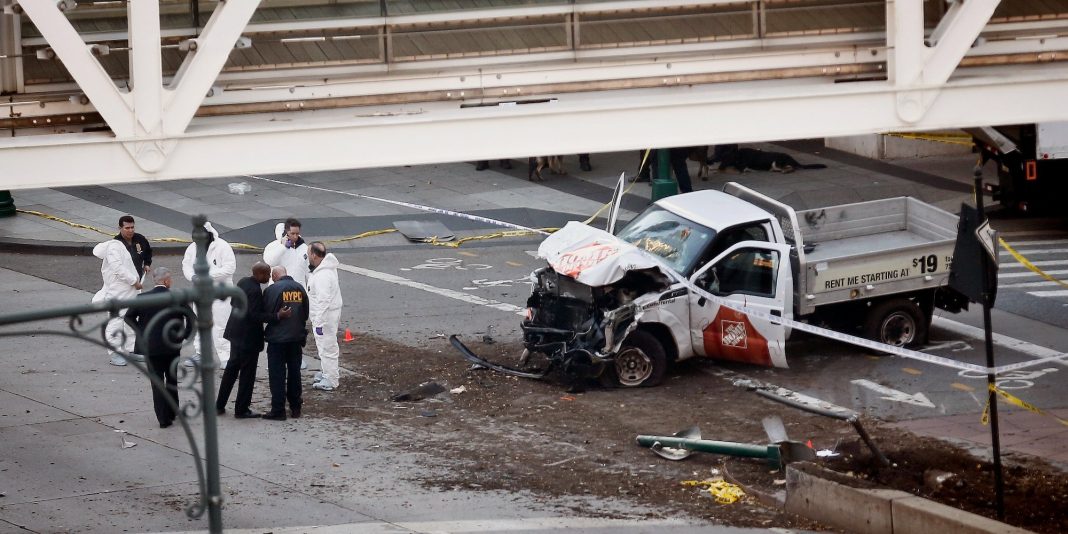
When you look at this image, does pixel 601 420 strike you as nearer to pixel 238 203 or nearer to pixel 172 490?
pixel 172 490

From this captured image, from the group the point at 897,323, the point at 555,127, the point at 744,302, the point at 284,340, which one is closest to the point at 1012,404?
the point at 897,323

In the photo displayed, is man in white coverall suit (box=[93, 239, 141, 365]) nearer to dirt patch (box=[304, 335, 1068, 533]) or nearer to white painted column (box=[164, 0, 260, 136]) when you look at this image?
dirt patch (box=[304, 335, 1068, 533])

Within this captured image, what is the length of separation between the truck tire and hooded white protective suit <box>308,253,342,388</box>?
18.0ft

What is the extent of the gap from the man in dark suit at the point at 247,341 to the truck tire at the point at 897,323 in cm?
602

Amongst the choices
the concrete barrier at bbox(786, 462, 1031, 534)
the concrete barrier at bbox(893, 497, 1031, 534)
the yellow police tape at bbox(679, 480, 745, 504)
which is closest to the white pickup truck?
the yellow police tape at bbox(679, 480, 745, 504)

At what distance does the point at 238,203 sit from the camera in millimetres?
23438

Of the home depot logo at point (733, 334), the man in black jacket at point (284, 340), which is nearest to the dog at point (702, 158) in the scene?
the home depot logo at point (733, 334)

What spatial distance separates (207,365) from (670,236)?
842cm

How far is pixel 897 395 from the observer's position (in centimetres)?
1322

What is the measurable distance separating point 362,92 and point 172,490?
11.6 ft

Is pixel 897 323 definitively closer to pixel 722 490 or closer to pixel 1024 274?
pixel 1024 274

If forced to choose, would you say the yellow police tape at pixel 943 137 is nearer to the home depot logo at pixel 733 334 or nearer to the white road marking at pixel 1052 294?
the white road marking at pixel 1052 294

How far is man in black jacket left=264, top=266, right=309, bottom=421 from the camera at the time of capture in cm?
1252

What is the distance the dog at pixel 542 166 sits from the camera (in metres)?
25.0
